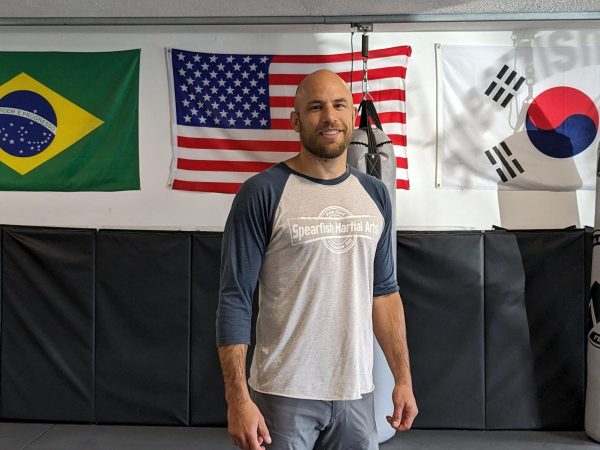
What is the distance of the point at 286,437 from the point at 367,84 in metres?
3.31

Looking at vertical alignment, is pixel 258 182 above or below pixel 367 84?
below

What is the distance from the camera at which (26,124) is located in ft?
16.1

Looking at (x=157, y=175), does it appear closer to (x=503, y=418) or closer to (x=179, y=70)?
(x=179, y=70)

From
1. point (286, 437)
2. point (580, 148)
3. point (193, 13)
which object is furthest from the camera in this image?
point (580, 148)

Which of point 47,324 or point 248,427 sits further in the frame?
point 47,324

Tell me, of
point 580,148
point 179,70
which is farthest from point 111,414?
point 580,148

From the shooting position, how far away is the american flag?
4.82 metres

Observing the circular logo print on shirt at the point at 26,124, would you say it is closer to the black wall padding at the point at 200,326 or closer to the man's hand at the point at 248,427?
the black wall padding at the point at 200,326

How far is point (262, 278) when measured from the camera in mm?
1935

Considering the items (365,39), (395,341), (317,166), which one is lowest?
(395,341)

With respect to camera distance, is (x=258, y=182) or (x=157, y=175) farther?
(x=157, y=175)

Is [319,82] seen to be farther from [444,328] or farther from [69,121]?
[69,121]

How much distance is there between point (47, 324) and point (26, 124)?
135 centimetres

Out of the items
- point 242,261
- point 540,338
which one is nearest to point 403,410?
point 242,261
